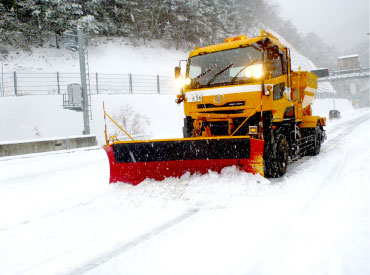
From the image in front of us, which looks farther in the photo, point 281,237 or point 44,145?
point 44,145

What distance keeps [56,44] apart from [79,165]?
70.0 feet

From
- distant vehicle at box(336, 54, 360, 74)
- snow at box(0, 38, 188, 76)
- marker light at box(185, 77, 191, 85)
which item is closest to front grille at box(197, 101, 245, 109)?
marker light at box(185, 77, 191, 85)

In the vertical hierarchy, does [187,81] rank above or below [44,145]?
above

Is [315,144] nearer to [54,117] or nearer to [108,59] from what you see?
[54,117]

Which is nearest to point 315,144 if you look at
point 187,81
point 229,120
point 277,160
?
point 277,160

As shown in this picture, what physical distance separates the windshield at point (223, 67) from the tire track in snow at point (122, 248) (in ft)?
9.82

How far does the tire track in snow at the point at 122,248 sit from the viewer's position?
8.85 ft

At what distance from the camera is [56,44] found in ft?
87.6

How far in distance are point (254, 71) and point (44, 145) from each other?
33.6ft

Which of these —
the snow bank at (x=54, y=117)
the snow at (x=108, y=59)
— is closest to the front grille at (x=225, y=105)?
the snow bank at (x=54, y=117)

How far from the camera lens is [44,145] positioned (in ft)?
41.6

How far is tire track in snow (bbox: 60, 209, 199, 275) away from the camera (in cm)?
270

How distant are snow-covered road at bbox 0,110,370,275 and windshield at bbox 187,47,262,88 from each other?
76.0 inches

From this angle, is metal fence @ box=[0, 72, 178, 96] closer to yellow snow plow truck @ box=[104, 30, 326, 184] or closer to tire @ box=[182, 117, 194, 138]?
tire @ box=[182, 117, 194, 138]
